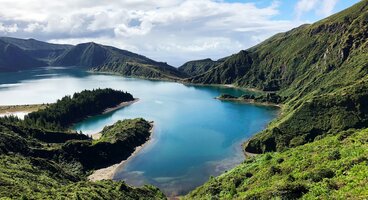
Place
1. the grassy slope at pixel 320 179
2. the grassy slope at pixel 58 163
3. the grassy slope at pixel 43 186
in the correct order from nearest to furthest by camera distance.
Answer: the grassy slope at pixel 320 179 < the grassy slope at pixel 43 186 < the grassy slope at pixel 58 163

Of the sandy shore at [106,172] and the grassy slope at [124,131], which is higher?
the grassy slope at [124,131]

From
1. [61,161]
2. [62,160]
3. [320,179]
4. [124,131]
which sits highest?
[320,179]

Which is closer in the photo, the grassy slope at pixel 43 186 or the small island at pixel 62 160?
the grassy slope at pixel 43 186

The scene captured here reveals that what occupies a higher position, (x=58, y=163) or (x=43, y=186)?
(x=43, y=186)

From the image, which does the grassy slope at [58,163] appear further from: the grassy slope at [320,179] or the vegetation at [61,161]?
the grassy slope at [320,179]

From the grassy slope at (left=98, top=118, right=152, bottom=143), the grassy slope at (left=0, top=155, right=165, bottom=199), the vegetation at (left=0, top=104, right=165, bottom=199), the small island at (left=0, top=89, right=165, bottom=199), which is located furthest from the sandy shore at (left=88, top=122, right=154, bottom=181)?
the grassy slope at (left=0, top=155, right=165, bottom=199)

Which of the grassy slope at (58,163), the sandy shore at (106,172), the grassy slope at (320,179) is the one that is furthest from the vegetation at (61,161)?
the grassy slope at (320,179)

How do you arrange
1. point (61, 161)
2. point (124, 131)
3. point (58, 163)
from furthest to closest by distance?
point (124, 131) < point (61, 161) < point (58, 163)

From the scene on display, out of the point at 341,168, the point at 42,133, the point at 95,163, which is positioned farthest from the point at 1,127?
the point at 341,168

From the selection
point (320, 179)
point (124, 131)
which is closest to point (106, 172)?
point (124, 131)

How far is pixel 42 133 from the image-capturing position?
158000 millimetres

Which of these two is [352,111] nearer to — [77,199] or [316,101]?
[316,101]

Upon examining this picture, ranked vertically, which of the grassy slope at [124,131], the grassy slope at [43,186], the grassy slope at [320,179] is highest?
the grassy slope at [320,179]

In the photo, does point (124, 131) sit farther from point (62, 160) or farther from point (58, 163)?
point (58, 163)
